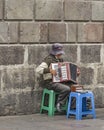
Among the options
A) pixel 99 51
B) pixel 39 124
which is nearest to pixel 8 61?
pixel 39 124

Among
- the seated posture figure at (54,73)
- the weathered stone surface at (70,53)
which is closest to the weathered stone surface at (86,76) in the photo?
the weathered stone surface at (70,53)

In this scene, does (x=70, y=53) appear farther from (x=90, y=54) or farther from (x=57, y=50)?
(x=57, y=50)

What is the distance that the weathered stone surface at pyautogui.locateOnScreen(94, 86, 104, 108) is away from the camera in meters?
10.9

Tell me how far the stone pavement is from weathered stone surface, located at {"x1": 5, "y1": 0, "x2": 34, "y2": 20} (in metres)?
1.99

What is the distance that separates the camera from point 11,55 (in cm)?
973

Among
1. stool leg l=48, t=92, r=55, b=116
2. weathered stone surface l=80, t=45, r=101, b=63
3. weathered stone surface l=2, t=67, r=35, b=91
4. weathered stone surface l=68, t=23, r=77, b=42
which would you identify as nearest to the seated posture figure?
stool leg l=48, t=92, r=55, b=116

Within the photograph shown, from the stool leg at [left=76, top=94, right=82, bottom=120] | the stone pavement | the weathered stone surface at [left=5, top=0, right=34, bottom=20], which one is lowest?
the stone pavement

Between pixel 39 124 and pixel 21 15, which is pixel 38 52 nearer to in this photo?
pixel 21 15

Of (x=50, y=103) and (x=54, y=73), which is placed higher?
(x=54, y=73)

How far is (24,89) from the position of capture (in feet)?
32.5

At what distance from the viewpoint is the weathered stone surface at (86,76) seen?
10.7 metres

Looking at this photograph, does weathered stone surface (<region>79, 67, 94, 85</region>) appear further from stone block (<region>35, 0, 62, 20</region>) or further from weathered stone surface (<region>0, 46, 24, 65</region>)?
weathered stone surface (<region>0, 46, 24, 65</region>)

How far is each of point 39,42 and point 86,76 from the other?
141 centimetres

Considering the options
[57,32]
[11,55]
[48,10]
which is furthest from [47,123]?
[48,10]
